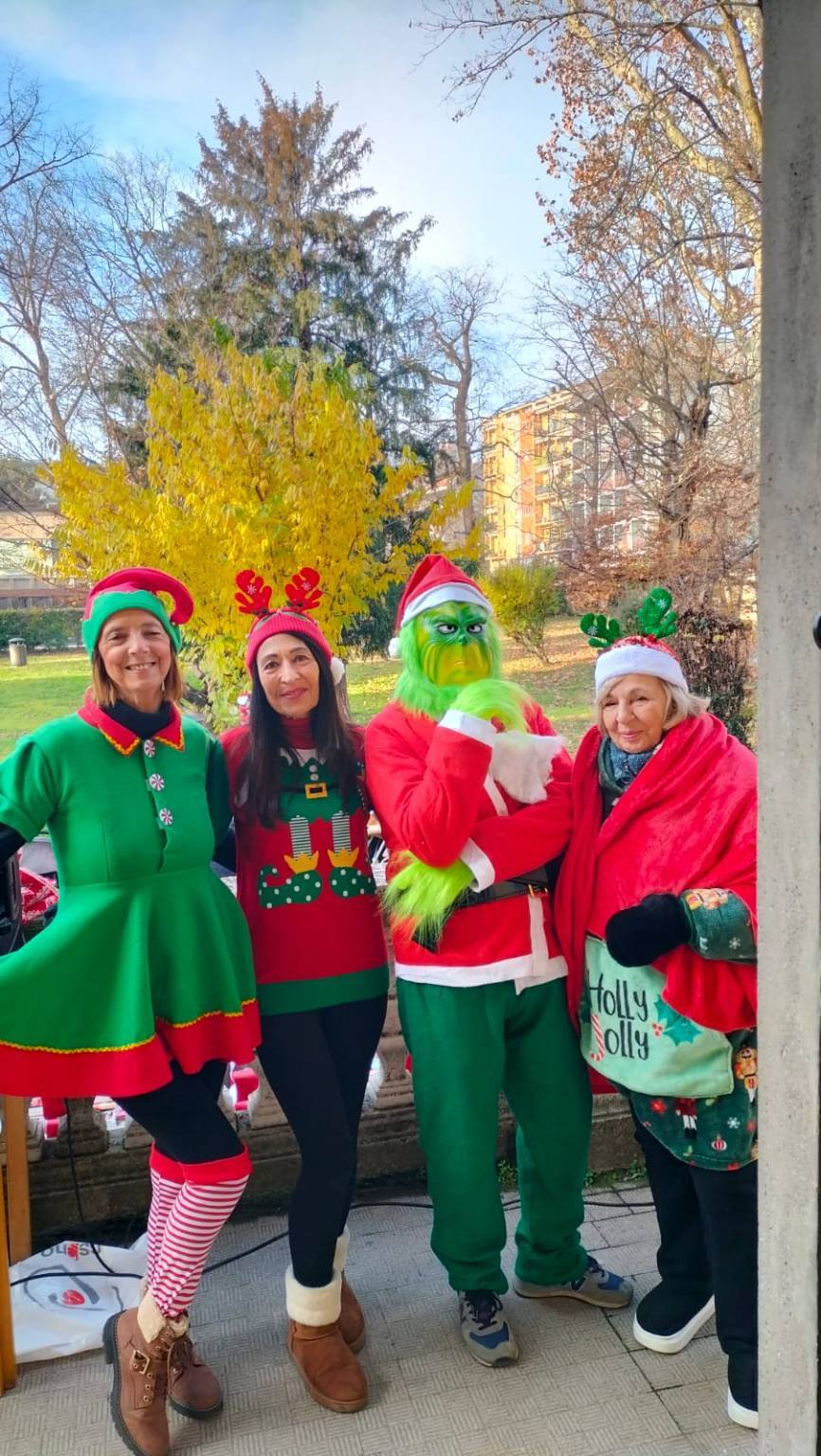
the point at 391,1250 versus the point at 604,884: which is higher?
the point at 604,884

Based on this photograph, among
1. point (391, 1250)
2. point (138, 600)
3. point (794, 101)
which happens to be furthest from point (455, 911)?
point (794, 101)

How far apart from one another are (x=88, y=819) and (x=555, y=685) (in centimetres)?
1035

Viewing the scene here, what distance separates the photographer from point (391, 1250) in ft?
9.16

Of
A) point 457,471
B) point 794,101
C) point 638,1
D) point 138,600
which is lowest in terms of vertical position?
point 138,600

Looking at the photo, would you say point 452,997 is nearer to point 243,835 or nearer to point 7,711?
point 243,835

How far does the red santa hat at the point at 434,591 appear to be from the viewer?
242cm

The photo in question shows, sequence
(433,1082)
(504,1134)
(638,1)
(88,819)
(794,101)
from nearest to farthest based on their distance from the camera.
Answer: (794,101)
(88,819)
(433,1082)
(504,1134)
(638,1)

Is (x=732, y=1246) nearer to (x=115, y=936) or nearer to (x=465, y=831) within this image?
(x=465, y=831)

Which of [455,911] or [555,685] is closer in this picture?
[455,911]

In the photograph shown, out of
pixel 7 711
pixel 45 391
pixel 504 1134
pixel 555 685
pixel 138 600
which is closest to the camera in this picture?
pixel 138 600

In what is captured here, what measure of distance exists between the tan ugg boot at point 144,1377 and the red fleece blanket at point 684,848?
123cm

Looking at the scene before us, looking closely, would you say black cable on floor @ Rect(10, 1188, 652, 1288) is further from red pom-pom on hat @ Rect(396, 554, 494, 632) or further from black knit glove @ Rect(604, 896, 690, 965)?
red pom-pom on hat @ Rect(396, 554, 494, 632)

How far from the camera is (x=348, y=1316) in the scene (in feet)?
7.90

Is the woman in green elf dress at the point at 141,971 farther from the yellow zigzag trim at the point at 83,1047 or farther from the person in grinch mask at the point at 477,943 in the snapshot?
the person in grinch mask at the point at 477,943
